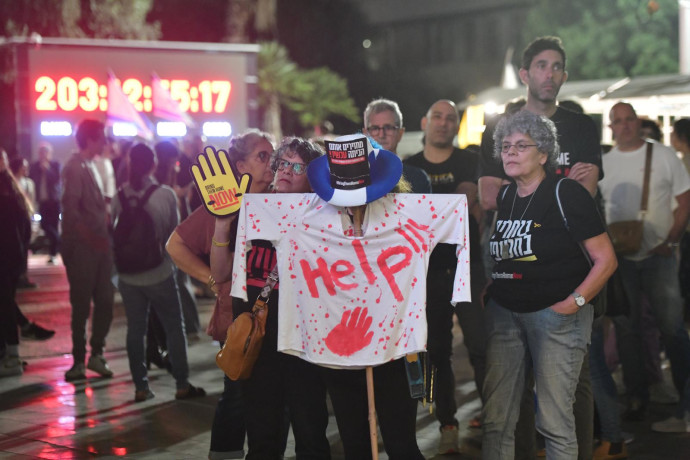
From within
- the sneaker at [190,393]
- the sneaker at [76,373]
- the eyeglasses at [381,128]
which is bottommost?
the sneaker at [190,393]

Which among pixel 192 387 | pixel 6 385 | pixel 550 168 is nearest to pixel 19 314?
pixel 6 385

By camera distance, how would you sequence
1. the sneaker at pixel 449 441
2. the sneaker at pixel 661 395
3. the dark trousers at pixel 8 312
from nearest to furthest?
the sneaker at pixel 449 441 < the sneaker at pixel 661 395 < the dark trousers at pixel 8 312

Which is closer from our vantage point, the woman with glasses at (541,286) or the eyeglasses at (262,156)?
the woman with glasses at (541,286)

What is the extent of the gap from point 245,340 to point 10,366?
480 cm

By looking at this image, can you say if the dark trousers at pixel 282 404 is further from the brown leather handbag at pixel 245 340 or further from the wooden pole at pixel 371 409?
the wooden pole at pixel 371 409

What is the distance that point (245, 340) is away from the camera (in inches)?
187

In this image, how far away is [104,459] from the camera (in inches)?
245

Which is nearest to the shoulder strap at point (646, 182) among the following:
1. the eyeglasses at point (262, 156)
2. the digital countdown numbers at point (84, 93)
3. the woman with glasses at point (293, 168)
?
the eyeglasses at point (262, 156)

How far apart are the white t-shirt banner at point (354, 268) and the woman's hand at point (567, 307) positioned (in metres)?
0.53

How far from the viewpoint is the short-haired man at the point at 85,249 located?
28.4ft

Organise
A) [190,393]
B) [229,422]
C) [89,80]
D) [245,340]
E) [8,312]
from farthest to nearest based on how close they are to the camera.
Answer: [89,80]
[8,312]
[190,393]
[229,422]
[245,340]

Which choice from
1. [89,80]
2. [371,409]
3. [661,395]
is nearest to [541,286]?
[371,409]

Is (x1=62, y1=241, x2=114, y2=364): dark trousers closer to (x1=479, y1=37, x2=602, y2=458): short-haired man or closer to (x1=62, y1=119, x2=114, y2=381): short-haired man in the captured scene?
(x1=62, y1=119, x2=114, y2=381): short-haired man

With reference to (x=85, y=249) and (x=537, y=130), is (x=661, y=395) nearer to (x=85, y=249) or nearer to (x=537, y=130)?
(x=537, y=130)
